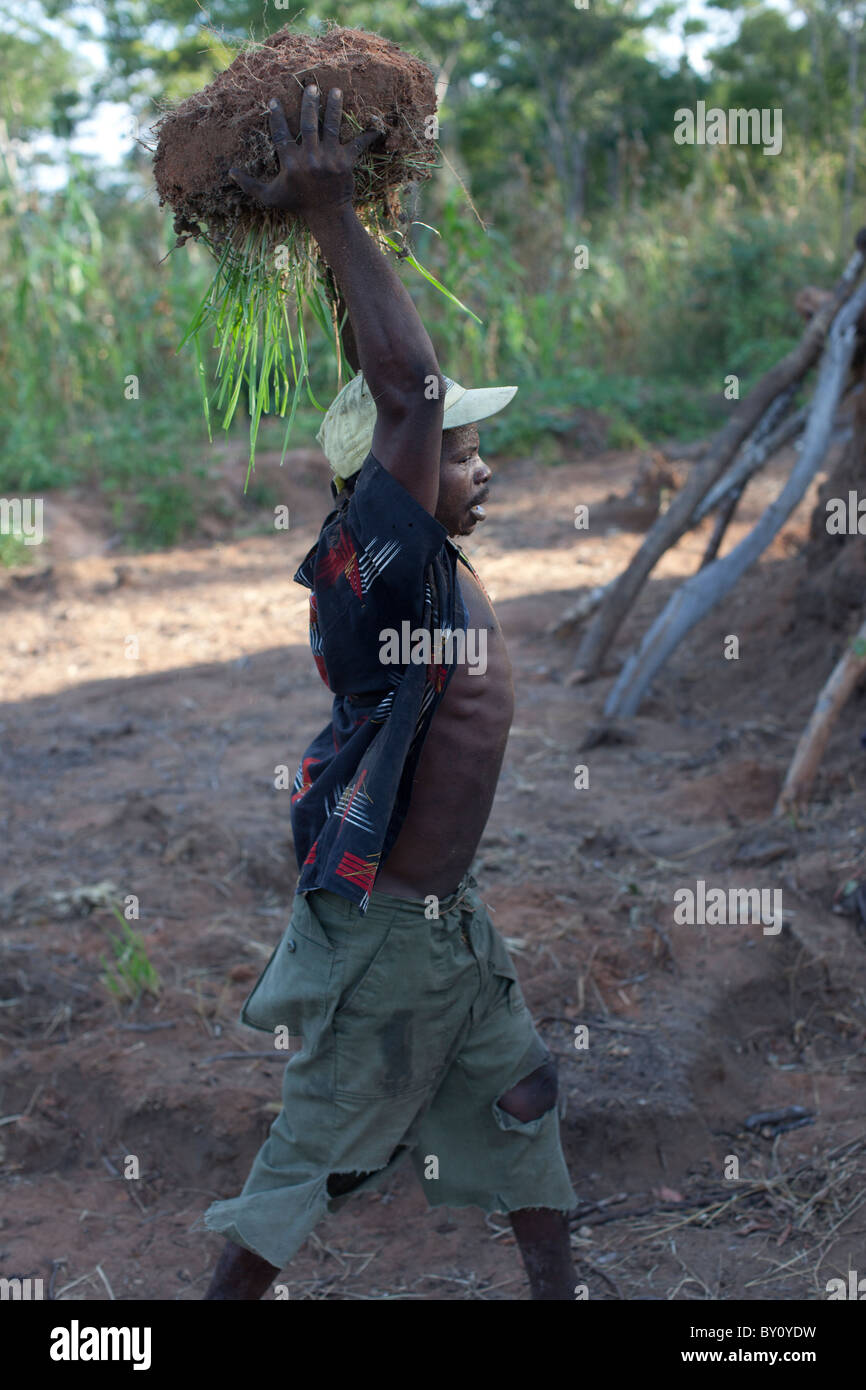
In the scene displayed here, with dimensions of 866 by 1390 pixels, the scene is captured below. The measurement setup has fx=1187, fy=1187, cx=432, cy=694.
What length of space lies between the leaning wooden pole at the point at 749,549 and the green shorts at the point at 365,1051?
296 cm

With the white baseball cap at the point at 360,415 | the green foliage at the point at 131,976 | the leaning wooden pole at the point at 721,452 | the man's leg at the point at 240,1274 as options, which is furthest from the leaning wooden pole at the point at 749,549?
the man's leg at the point at 240,1274

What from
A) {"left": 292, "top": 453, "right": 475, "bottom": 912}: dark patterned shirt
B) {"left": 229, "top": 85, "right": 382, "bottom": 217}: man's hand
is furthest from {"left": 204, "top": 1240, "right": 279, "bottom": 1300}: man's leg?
{"left": 229, "top": 85, "right": 382, "bottom": 217}: man's hand

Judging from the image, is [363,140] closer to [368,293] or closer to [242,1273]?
[368,293]

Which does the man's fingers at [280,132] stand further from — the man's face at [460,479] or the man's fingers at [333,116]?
the man's face at [460,479]

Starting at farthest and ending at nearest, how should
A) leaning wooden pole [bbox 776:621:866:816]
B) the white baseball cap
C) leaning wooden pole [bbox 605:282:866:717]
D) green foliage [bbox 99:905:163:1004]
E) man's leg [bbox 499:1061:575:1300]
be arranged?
leaning wooden pole [bbox 605:282:866:717], leaning wooden pole [bbox 776:621:866:816], green foliage [bbox 99:905:163:1004], man's leg [bbox 499:1061:575:1300], the white baseball cap

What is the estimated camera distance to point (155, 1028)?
3115 mm

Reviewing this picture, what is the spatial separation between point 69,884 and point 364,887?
7.54ft

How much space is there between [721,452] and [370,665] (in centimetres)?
354

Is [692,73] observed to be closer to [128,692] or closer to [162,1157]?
[128,692]

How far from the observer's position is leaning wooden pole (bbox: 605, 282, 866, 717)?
450cm

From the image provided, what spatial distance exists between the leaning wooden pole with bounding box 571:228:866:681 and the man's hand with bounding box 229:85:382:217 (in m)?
3.44

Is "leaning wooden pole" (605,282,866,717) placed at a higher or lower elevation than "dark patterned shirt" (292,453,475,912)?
higher

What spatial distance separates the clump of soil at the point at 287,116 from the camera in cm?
175

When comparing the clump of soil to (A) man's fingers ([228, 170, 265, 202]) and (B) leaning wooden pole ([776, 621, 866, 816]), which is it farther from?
(B) leaning wooden pole ([776, 621, 866, 816])
